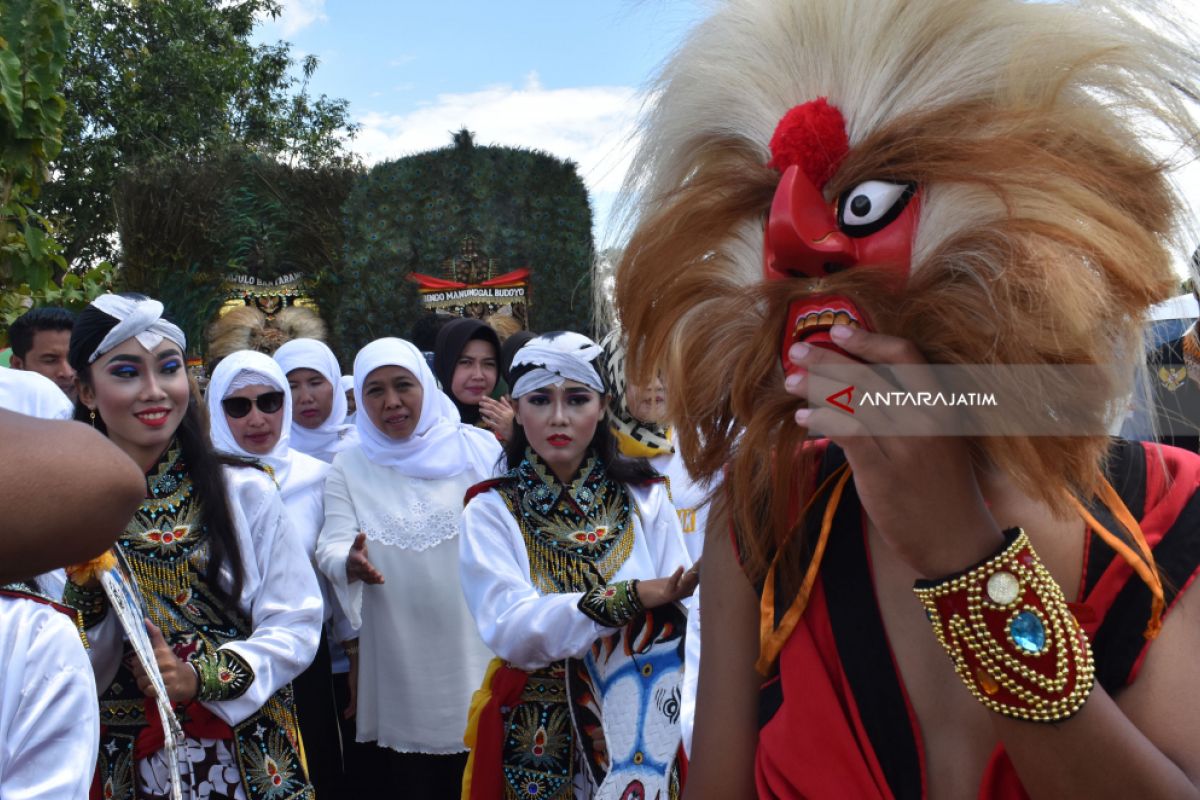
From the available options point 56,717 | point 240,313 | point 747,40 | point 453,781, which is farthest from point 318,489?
point 240,313

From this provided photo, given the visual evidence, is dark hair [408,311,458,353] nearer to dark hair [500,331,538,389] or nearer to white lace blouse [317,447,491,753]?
dark hair [500,331,538,389]

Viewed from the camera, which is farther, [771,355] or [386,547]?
[386,547]

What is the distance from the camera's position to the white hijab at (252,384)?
4.72 m

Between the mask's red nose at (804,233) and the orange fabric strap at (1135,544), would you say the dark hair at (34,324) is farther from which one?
the orange fabric strap at (1135,544)

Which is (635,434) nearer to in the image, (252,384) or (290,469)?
(290,469)

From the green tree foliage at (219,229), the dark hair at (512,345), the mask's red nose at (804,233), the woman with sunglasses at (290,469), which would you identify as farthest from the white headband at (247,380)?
the green tree foliage at (219,229)

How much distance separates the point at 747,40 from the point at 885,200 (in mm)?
285

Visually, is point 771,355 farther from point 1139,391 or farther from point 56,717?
point 56,717

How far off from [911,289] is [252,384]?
13.7 ft

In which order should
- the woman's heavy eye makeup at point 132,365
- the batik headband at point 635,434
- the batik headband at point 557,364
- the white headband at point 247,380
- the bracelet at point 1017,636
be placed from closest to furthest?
the bracelet at point 1017,636 < the woman's heavy eye makeup at point 132,365 < the batik headband at point 557,364 < the batik headband at point 635,434 < the white headband at point 247,380

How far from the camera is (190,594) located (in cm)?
316

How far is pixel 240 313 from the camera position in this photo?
10.4 m

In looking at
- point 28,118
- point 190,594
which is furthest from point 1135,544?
point 28,118

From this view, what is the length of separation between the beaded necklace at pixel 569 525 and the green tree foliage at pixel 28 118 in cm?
286
